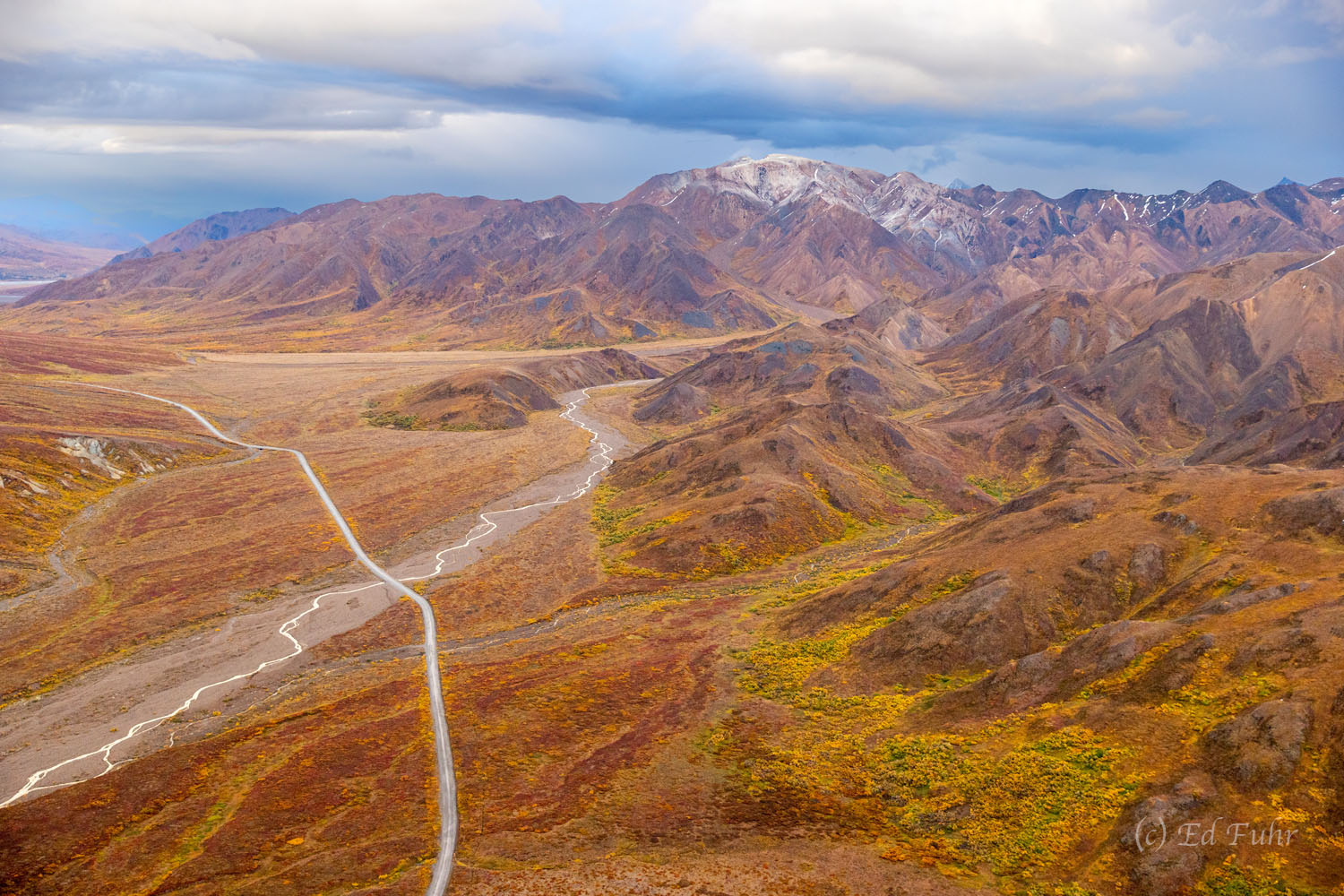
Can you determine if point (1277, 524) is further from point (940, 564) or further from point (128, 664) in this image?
point (128, 664)

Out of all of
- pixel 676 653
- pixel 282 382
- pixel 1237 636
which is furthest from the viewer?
pixel 282 382

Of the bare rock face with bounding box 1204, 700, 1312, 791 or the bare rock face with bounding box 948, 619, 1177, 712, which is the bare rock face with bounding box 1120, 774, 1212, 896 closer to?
the bare rock face with bounding box 1204, 700, 1312, 791

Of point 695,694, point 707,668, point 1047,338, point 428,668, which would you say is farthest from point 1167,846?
point 1047,338

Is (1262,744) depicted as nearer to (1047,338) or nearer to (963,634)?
(963,634)

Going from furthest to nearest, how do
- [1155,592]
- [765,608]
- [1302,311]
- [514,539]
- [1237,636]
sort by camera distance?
[1302,311]
[514,539]
[765,608]
[1155,592]
[1237,636]

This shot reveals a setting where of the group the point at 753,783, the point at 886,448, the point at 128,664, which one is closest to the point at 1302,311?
the point at 886,448

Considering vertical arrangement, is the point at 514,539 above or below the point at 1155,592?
below

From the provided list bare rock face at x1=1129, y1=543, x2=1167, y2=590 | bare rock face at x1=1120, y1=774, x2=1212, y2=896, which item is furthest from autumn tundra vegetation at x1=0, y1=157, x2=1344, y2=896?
bare rock face at x1=1129, y1=543, x2=1167, y2=590
